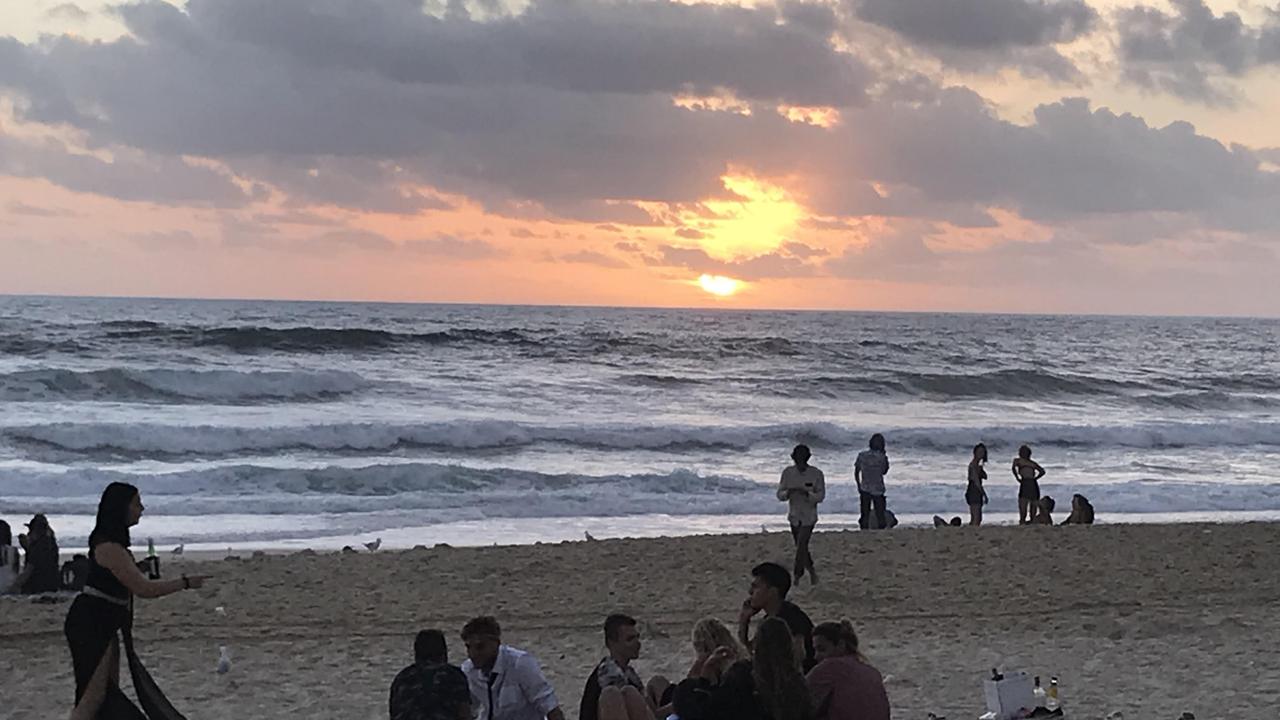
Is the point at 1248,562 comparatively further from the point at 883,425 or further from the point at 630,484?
the point at 883,425

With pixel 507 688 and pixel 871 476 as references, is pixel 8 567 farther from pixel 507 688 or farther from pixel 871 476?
pixel 871 476

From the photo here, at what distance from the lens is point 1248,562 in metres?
14.2

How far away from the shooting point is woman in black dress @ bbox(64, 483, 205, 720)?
243 inches

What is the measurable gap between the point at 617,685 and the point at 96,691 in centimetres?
240

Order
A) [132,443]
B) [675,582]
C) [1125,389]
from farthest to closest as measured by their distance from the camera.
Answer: [1125,389]
[132,443]
[675,582]

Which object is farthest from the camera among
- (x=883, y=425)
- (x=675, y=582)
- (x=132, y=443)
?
(x=883, y=425)

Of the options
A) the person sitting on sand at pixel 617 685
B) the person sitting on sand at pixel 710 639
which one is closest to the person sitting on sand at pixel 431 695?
the person sitting on sand at pixel 617 685

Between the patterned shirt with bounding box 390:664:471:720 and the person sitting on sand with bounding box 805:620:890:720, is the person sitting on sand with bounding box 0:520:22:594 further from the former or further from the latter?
the patterned shirt with bounding box 390:664:471:720

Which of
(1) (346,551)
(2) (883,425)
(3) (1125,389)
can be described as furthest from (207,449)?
(3) (1125,389)

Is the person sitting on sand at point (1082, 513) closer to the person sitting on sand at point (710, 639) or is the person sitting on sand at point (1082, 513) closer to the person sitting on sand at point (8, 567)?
the person sitting on sand at point (8, 567)

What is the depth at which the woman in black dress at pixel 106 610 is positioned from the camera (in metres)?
6.16

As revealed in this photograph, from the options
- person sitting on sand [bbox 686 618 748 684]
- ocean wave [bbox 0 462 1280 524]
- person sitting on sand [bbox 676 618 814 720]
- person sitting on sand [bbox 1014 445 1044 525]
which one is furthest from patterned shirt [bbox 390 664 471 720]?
ocean wave [bbox 0 462 1280 524]

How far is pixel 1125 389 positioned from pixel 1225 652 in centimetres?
4189

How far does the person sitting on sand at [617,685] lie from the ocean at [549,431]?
11.5m
